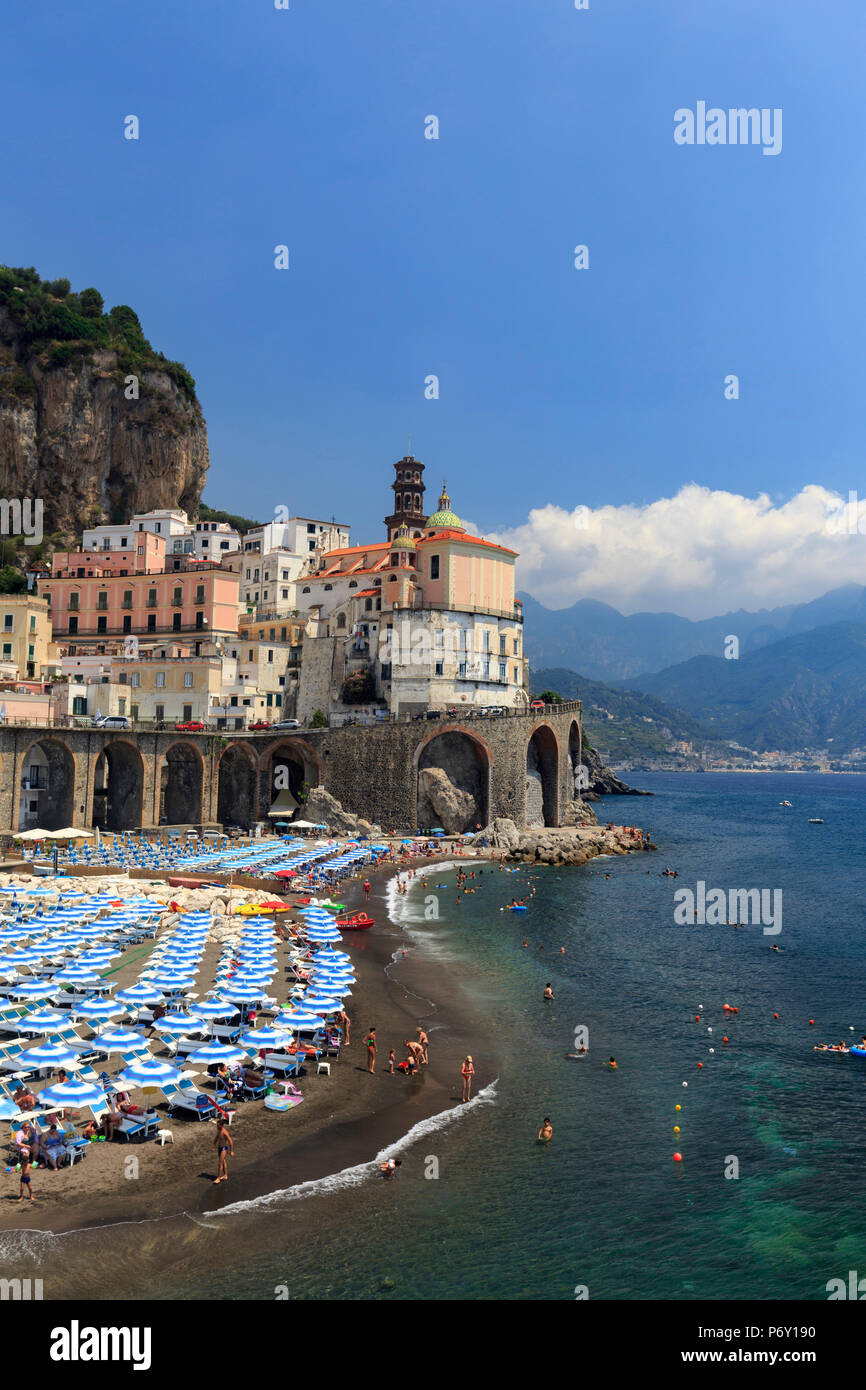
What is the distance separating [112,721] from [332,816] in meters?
19.2

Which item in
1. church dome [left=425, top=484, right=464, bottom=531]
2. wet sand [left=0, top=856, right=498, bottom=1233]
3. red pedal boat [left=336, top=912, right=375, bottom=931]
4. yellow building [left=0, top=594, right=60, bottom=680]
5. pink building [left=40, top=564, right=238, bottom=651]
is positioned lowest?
wet sand [left=0, top=856, right=498, bottom=1233]

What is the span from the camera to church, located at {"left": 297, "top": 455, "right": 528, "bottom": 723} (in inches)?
3287

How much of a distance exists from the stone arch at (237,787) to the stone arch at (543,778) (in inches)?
999

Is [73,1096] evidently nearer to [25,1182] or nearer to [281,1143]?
[25,1182]

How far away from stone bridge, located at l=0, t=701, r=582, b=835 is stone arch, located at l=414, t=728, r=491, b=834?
4.1 inches

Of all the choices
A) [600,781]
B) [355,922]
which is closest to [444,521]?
[355,922]

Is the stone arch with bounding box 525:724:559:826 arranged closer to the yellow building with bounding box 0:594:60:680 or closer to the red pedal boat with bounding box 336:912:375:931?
the red pedal boat with bounding box 336:912:375:931

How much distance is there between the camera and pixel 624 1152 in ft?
79.5

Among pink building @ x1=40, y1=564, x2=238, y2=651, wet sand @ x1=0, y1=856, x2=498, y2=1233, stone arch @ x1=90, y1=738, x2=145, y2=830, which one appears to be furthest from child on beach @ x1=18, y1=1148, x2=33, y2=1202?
pink building @ x1=40, y1=564, x2=238, y2=651

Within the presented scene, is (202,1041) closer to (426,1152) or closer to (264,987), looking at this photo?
(264,987)

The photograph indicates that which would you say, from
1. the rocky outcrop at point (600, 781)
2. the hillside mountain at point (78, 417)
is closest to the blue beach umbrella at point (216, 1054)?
the hillside mountain at point (78, 417)

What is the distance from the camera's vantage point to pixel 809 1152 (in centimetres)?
2466
